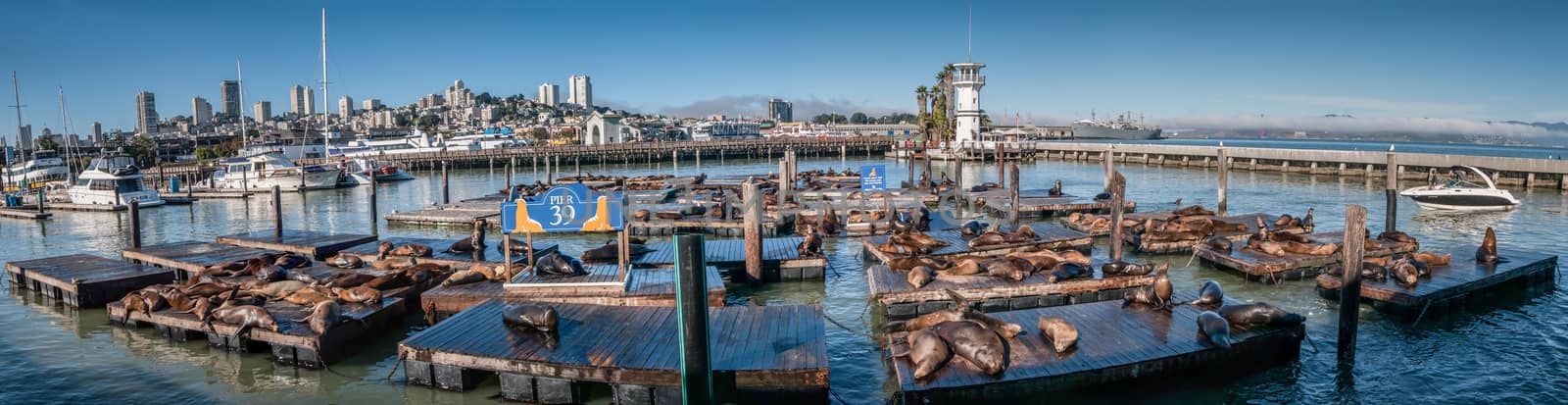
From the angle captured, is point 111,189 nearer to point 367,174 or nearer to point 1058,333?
point 367,174

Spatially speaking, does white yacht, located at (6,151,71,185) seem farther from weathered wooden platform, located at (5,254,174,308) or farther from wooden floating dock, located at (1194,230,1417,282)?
wooden floating dock, located at (1194,230,1417,282)

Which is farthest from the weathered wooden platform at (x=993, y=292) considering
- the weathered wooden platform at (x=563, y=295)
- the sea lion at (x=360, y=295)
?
the sea lion at (x=360, y=295)

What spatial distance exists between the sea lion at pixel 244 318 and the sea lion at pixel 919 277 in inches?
300

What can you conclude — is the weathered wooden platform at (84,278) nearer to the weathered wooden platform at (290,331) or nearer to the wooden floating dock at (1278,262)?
the weathered wooden platform at (290,331)

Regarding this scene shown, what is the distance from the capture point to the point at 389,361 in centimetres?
961

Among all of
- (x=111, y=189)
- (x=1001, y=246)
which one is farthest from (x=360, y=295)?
(x=111, y=189)

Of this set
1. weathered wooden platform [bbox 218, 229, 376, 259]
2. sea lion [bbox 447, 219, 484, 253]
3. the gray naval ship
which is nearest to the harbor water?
sea lion [bbox 447, 219, 484, 253]

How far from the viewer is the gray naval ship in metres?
124

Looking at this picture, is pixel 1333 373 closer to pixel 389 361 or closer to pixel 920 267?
pixel 920 267

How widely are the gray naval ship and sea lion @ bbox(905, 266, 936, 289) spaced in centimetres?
11845

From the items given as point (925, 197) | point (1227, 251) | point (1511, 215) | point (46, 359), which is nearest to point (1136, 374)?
point (1227, 251)

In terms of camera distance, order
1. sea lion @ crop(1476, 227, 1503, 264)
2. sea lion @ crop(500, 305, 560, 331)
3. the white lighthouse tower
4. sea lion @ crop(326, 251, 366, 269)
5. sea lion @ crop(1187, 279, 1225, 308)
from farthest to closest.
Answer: the white lighthouse tower
sea lion @ crop(326, 251, 366, 269)
sea lion @ crop(1476, 227, 1503, 264)
sea lion @ crop(1187, 279, 1225, 308)
sea lion @ crop(500, 305, 560, 331)

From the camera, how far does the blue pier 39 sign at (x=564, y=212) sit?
10.9 meters

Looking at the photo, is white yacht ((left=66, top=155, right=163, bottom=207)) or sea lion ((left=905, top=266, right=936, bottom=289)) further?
white yacht ((left=66, top=155, right=163, bottom=207))
